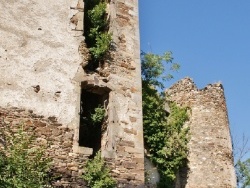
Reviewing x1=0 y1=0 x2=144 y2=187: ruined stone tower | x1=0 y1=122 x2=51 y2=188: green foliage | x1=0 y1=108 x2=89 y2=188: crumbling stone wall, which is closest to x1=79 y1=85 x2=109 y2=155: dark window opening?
x1=0 y1=0 x2=144 y2=187: ruined stone tower

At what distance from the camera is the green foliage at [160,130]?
1030 centimetres

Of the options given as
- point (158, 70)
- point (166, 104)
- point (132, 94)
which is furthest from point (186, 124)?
point (132, 94)

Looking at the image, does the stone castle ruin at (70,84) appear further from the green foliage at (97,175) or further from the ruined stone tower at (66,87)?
the green foliage at (97,175)

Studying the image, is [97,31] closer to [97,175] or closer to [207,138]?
[97,175]

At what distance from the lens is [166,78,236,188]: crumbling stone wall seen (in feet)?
38.1

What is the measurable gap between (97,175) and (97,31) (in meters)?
3.10

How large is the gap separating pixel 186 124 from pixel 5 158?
7.13 m

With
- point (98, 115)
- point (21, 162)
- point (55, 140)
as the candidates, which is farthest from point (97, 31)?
point (21, 162)

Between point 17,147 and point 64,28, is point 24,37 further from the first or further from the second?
point 17,147

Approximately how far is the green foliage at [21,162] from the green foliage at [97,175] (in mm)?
725

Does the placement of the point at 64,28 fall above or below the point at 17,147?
above

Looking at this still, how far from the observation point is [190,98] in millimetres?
12961

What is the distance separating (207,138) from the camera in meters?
12.1

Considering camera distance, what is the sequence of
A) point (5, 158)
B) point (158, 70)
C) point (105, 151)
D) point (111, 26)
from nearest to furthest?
1. point (5, 158)
2. point (105, 151)
3. point (111, 26)
4. point (158, 70)
